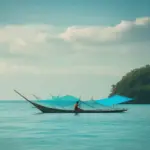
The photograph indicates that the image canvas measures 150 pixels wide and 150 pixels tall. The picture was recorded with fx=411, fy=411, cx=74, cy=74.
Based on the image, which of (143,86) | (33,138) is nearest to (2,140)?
(33,138)

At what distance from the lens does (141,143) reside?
673cm

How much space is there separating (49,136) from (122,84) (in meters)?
12.5

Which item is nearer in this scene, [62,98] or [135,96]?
[62,98]

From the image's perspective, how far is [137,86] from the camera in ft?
62.5

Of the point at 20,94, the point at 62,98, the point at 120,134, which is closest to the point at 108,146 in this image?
the point at 120,134

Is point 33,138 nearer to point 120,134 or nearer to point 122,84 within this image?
point 120,134

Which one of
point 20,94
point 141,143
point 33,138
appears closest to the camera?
point 141,143

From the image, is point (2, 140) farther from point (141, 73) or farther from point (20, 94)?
point (141, 73)

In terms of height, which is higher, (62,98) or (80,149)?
(62,98)

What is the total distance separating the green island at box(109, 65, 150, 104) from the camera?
62.3ft

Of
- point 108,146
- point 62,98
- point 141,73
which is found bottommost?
point 108,146

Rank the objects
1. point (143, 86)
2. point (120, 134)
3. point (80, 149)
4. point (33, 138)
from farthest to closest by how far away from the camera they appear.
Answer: point (143, 86) → point (120, 134) → point (33, 138) → point (80, 149)

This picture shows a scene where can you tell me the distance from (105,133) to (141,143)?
5.29ft

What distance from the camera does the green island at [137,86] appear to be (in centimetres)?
1900
